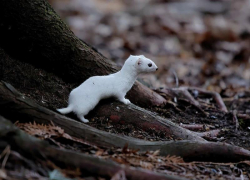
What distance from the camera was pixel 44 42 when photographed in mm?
3801

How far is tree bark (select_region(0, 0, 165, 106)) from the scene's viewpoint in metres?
3.65

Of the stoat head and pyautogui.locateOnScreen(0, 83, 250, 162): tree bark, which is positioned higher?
the stoat head

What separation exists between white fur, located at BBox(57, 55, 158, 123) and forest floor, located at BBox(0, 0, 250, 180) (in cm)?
22

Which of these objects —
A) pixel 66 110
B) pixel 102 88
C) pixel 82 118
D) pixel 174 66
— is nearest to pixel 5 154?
pixel 66 110

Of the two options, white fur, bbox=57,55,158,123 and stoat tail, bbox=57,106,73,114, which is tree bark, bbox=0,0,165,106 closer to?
white fur, bbox=57,55,158,123

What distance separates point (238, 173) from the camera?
10.2ft

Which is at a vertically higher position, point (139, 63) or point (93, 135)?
point (139, 63)

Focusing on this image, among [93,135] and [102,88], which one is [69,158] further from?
[102,88]

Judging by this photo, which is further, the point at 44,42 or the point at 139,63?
the point at 139,63

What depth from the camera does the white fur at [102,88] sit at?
3.55 m

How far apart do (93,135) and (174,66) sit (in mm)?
6974

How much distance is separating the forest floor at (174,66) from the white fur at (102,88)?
0.22 metres

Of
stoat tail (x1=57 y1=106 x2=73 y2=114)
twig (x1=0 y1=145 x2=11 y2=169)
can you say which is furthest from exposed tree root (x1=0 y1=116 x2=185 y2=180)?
stoat tail (x1=57 y1=106 x2=73 y2=114)

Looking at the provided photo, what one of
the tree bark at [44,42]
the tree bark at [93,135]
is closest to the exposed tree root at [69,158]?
the tree bark at [93,135]
